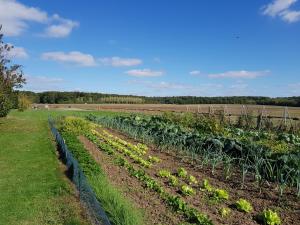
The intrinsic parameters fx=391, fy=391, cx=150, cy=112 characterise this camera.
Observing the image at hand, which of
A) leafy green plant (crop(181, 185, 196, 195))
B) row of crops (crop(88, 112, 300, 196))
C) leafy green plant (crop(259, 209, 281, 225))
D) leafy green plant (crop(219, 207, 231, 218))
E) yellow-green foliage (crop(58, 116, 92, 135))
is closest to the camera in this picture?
leafy green plant (crop(259, 209, 281, 225))

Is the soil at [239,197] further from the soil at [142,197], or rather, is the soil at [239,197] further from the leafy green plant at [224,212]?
the soil at [142,197]

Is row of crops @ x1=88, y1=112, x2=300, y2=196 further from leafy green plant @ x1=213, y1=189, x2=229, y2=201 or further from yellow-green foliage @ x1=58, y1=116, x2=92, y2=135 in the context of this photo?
yellow-green foliage @ x1=58, y1=116, x2=92, y2=135

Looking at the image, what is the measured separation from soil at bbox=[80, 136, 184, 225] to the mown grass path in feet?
2.93

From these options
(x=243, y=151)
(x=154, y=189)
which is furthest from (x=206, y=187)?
(x=243, y=151)

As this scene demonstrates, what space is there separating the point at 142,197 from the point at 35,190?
319 centimetres

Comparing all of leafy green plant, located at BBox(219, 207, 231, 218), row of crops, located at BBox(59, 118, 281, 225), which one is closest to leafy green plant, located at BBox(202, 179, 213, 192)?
row of crops, located at BBox(59, 118, 281, 225)

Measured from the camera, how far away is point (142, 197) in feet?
21.3

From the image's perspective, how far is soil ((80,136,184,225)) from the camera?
5.41m

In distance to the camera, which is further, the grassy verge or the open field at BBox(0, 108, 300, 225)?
the open field at BBox(0, 108, 300, 225)

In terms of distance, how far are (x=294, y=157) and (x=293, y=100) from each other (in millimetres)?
55609

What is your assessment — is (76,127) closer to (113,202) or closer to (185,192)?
(185,192)

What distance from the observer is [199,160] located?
9.95 m

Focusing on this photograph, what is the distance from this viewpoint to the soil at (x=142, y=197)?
17.7 feet

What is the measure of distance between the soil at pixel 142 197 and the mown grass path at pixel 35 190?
89 centimetres
